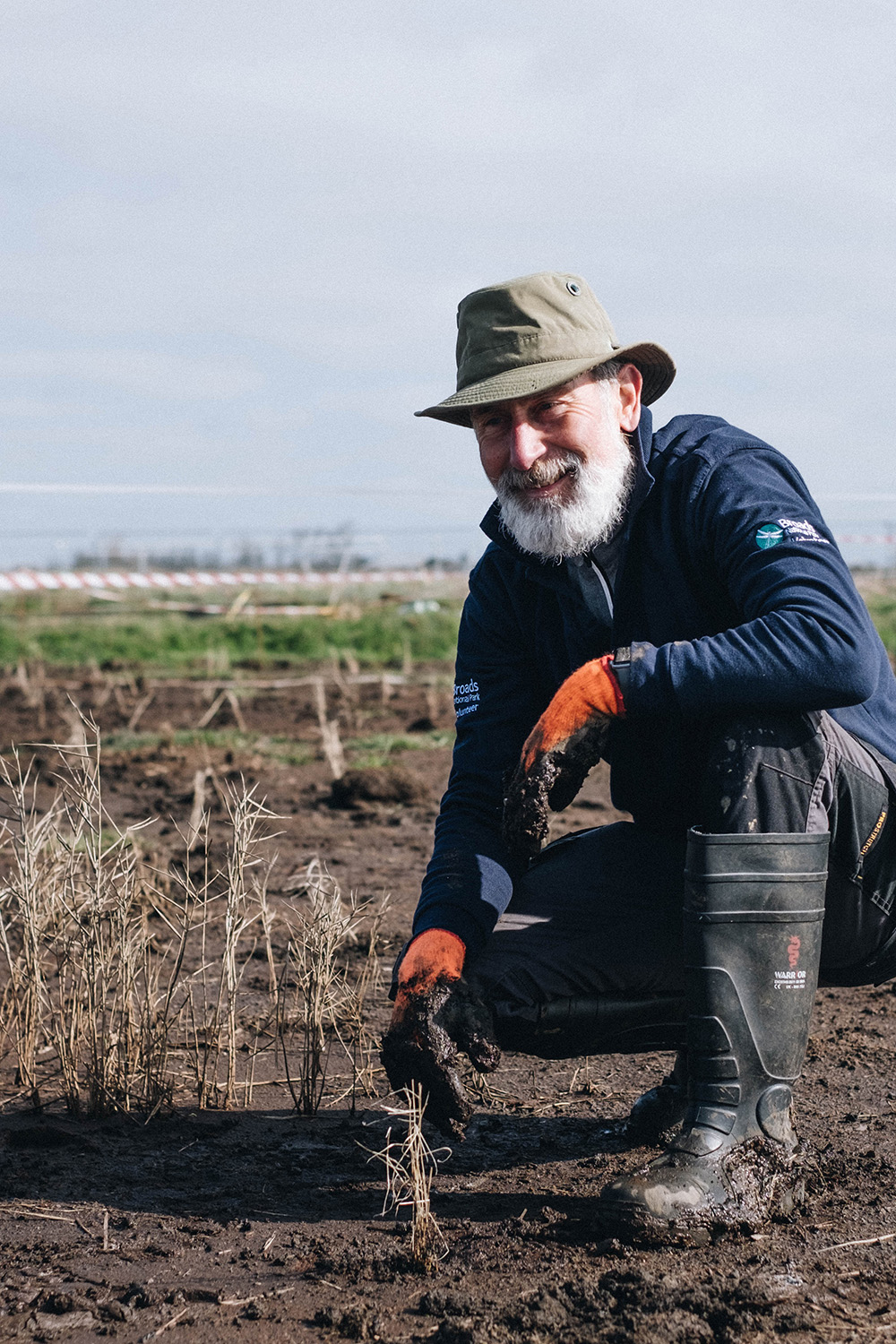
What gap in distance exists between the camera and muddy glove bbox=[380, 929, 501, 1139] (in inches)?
102

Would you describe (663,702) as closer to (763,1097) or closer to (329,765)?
(763,1097)

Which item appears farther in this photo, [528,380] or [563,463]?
[563,463]

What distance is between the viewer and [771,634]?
8.24 ft

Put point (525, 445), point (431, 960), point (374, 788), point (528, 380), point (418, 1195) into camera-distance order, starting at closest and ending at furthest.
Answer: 1. point (418, 1195)
2. point (431, 960)
3. point (528, 380)
4. point (525, 445)
5. point (374, 788)

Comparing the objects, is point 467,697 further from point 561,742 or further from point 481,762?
point 561,742

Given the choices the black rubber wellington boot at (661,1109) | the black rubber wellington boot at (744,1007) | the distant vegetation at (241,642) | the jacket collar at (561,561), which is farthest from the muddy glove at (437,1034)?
the distant vegetation at (241,642)

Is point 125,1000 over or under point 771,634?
under

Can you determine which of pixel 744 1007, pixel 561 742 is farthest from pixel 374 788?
pixel 744 1007

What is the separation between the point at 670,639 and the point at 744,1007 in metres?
0.79

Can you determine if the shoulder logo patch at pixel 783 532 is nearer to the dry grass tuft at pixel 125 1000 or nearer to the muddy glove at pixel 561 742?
the muddy glove at pixel 561 742

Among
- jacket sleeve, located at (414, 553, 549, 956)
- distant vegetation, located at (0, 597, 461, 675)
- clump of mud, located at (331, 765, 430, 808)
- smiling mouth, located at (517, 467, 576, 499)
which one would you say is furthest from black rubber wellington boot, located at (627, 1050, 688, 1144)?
distant vegetation, located at (0, 597, 461, 675)

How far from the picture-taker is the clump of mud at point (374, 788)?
6.70m

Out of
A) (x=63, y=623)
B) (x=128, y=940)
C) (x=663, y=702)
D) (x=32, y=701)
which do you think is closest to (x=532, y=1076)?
(x=128, y=940)

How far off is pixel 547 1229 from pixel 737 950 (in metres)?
0.62
